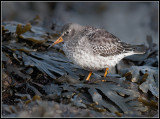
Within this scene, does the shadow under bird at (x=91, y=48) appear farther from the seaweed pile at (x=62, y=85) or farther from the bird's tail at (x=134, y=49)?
the seaweed pile at (x=62, y=85)

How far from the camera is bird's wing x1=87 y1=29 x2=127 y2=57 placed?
312cm

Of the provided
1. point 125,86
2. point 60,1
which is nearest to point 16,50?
point 125,86

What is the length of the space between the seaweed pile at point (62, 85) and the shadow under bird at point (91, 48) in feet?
0.66

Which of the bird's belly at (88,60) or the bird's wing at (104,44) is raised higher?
the bird's wing at (104,44)

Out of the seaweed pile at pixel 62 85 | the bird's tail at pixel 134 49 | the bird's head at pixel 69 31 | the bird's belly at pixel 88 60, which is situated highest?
the bird's head at pixel 69 31

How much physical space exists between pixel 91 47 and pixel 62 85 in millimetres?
631

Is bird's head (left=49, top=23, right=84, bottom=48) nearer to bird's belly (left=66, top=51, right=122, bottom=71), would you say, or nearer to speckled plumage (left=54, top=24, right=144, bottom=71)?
speckled plumage (left=54, top=24, right=144, bottom=71)

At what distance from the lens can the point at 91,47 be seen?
3.07m

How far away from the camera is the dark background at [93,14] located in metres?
5.06

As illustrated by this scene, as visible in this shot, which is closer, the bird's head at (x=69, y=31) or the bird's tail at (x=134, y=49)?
the bird's head at (x=69, y=31)

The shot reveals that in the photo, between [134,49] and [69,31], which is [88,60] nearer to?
[69,31]

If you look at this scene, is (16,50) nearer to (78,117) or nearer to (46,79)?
(46,79)

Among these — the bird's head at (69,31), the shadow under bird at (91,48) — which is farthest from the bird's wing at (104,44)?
the bird's head at (69,31)

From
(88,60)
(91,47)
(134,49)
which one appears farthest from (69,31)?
(134,49)
